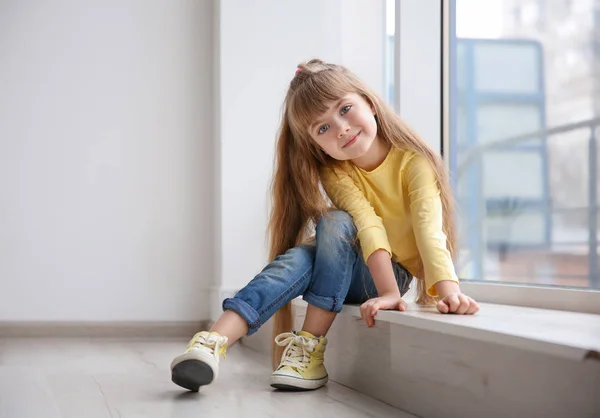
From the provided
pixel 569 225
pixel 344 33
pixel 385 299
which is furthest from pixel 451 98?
pixel 569 225

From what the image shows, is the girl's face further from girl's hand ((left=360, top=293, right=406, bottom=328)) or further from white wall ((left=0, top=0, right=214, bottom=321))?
white wall ((left=0, top=0, right=214, bottom=321))

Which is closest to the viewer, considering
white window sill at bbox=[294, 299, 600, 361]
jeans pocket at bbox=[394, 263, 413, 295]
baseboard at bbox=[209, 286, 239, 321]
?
white window sill at bbox=[294, 299, 600, 361]

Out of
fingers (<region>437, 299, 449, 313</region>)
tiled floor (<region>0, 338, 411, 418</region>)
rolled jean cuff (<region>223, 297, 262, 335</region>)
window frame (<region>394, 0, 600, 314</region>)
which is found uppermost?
window frame (<region>394, 0, 600, 314</region>)

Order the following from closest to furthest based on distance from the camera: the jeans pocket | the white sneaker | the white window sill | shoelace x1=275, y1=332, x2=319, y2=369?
the white window sill → the white sneaker → shoelace x1=275, y1=332, x2=319, y2=369 → the jeans pocket

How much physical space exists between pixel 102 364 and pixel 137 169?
0.86m

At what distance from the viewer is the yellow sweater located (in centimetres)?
138

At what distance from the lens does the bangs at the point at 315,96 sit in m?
1.42

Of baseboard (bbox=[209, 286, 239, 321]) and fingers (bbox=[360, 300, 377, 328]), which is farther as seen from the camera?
baseboard (bbox=[209, 286, 239, 321])

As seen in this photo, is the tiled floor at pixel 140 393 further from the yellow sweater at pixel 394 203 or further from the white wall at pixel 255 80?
the white wall at pixel 255 80

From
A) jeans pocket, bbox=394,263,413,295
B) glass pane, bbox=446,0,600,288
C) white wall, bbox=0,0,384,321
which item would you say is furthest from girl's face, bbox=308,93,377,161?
glass pane, bbox=446,0,600,288

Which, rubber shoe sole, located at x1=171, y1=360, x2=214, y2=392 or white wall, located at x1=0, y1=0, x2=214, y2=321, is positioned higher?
white wall, located at x1=0, y1=0, x2=214, y2=321

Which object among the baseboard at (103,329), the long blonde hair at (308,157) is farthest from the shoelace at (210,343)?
the baseboard at (103,329)

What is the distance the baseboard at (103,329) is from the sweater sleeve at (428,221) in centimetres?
120

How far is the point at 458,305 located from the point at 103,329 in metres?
1.49
